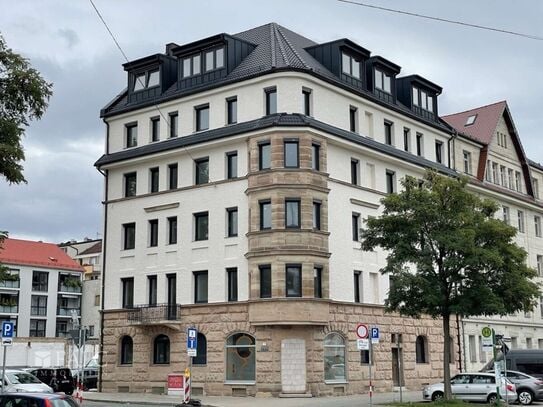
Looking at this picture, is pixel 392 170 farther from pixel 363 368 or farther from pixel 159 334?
pixel 159 334

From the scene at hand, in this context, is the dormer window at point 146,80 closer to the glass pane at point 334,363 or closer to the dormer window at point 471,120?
the glass pane at point 334,363

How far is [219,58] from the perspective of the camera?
43.3 metres

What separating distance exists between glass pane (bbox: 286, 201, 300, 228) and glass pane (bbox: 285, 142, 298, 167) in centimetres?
195

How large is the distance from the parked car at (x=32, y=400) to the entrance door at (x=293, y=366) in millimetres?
22111

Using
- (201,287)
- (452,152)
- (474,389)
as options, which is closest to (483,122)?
(452,152)

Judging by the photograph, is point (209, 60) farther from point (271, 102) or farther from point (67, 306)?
point (67, 306)

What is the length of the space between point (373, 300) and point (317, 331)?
5.73m

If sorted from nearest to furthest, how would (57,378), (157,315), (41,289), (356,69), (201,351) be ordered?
(201,351)
(157,315)
(57,378)
(356,69)
(41,289)

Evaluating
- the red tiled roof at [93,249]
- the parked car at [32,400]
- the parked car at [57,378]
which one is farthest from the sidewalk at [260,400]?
the red tiled roof at [93,249]

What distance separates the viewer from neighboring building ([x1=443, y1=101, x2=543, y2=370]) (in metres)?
53.0

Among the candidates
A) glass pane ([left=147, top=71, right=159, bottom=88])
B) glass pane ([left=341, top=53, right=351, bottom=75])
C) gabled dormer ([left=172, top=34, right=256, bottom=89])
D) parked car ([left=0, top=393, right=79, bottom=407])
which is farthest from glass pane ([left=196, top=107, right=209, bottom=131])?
parked car ([left=0, top=393, right=79, bottom=407])

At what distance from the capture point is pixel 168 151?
43.5m

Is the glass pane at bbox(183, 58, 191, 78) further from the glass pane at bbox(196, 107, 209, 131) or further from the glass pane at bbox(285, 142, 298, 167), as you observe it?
the glass pane at bbox(285, 142, 298, 167)

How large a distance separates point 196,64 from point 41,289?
171ft
